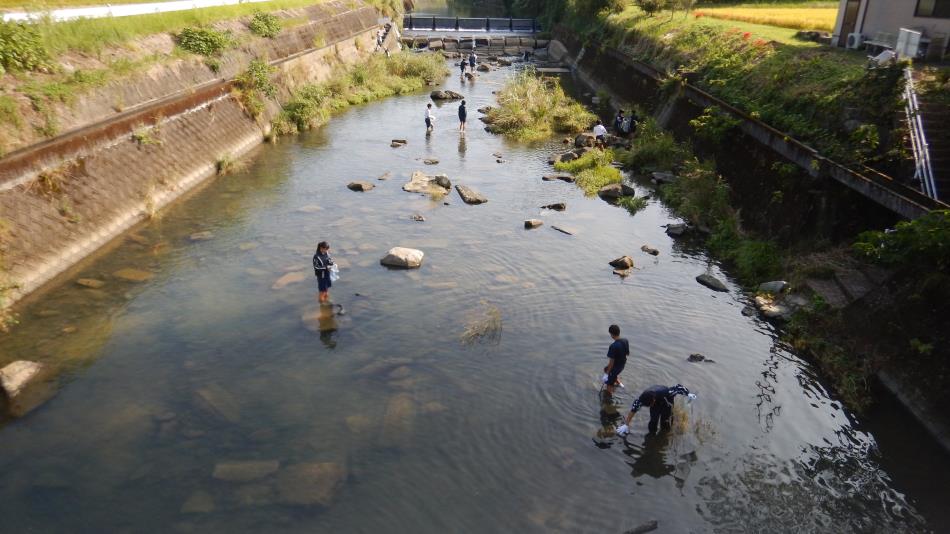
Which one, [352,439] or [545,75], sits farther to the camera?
[545,75]

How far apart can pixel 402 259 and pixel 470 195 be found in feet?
20.3

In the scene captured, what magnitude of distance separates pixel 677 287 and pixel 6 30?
20.3 m

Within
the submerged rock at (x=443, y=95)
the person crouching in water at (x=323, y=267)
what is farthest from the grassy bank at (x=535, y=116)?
the person crouching in water at (x=323, y=267)

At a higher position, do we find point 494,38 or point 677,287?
point 494,38

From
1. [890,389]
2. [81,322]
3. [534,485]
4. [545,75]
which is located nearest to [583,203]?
[890,389]

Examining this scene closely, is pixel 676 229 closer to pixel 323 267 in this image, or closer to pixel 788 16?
pixel 323 267

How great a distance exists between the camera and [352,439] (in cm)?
999

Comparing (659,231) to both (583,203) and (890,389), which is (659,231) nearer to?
(583,203)

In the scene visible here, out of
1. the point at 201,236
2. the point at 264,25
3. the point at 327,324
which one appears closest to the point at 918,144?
the point at 327,324

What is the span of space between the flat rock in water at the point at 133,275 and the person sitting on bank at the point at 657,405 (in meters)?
12.4

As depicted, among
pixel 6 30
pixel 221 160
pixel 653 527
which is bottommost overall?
pixel 653 527

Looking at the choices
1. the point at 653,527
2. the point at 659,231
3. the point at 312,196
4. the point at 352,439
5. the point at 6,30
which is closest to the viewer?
the point at 653,527

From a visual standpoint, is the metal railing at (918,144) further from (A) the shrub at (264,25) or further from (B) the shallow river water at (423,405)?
(A) the shrub at (264,25)

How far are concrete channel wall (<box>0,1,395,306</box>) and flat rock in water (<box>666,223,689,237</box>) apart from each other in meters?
16.8
